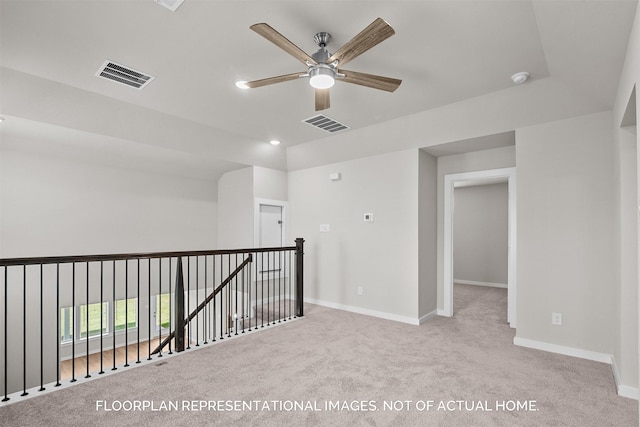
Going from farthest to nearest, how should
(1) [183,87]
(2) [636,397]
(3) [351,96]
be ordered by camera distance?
1. (3) [351,96]
2. (1) [183,87]
3. (2) [636,397]

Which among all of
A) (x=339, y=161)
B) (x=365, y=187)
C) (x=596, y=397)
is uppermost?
(x=339, y=161)

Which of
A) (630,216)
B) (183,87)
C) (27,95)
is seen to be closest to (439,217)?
(630,216)

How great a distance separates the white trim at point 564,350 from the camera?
331 centimetres

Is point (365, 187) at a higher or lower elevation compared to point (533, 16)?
lower

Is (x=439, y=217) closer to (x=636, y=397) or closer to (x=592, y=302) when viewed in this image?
(x=592, y=302)

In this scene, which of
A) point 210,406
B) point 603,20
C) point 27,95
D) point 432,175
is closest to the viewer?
point 603,20

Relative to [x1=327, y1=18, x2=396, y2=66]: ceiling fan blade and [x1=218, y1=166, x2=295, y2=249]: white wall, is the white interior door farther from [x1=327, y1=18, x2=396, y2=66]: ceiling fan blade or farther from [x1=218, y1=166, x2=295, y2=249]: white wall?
[x1=327, y1=18, x2=396, y2=66]: ceiling fan blade

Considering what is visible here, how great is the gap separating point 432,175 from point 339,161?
4.84ft

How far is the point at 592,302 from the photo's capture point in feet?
11.1

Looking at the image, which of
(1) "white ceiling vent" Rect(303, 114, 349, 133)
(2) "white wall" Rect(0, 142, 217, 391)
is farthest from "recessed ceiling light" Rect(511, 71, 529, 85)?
(2) "white wall" Rect(0, 142, 217, 391)

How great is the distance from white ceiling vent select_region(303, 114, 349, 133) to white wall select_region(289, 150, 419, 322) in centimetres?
64

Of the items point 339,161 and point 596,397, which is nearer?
point 596,397

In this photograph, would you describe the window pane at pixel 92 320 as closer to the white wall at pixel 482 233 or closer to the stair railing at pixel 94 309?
the stair railing at pixel 94 309

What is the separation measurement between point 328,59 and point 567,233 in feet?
9.84
